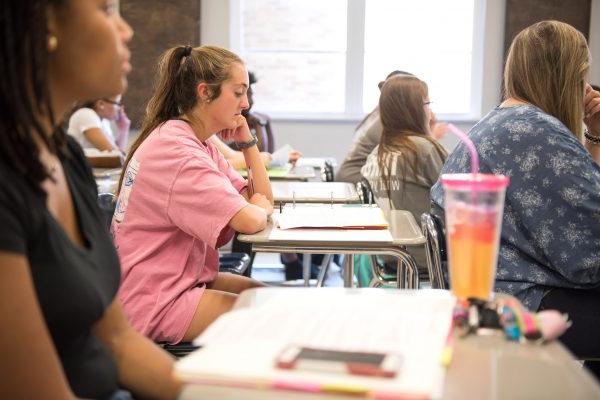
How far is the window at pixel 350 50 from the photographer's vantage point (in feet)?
22.4

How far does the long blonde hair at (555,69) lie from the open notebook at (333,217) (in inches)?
22.1

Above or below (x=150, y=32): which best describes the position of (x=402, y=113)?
below

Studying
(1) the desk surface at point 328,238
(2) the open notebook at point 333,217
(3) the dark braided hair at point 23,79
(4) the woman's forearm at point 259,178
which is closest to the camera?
(3) the dark braided hair at point 23,79

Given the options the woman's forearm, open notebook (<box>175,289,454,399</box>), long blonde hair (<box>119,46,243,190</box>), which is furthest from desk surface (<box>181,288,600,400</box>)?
the woman's forearm

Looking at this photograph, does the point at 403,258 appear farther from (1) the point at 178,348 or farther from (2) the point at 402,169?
(2) the point at 402,169

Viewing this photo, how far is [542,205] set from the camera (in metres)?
1.91

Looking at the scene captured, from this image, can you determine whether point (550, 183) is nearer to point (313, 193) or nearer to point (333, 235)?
point (333, 235)

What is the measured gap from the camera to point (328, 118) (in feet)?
22.5

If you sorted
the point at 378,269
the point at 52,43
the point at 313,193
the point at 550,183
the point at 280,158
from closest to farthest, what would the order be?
the point at 52,43
the point at 550,183
the point at 378,269
the point at 313,193
the point at 280,158

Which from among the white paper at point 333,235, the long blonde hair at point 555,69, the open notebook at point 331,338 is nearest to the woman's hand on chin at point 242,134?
the white paper at point 333,235

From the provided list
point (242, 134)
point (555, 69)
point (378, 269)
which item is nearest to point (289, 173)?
point (378, 269)

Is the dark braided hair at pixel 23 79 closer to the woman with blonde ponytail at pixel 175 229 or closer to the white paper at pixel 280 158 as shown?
the woman with blonde ponytail at pixel 175 229

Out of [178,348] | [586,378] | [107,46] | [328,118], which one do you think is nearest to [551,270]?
[178,348]

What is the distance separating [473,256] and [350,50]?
19.4 ft
